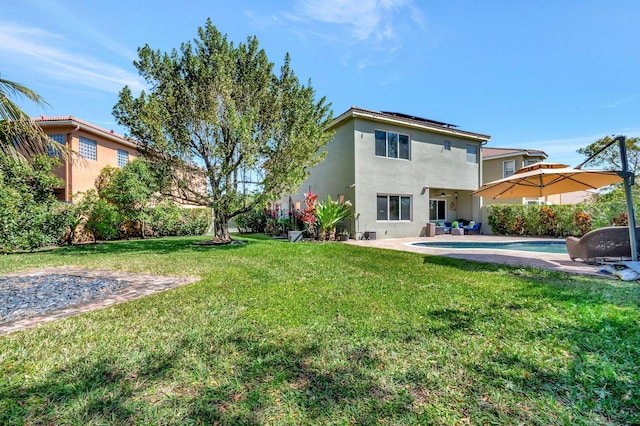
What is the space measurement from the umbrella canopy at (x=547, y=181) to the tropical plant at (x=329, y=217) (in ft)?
21.9

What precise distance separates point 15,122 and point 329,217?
38.2 ft

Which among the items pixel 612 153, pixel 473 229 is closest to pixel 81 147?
pixel 473 229

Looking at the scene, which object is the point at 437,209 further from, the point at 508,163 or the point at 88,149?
the point at 88,149

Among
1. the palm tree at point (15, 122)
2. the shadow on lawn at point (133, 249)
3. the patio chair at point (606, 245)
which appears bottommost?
the shadow on lawn at point (133, 249)

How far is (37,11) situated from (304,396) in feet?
41.3

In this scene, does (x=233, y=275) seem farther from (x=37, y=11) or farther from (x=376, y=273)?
(x=37, y=11)

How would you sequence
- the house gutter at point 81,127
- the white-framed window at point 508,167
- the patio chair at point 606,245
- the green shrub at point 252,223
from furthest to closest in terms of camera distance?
the white-framed window at point 508,167 < the green shrub at point 252,223 < the house gutter at point 81,127 < the patio chair at point 606,245

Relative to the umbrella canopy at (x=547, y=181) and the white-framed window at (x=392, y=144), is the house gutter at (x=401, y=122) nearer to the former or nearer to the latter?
the white-framed window at (x=392, y=144)

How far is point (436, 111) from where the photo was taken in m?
23.8

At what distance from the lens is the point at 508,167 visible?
2475 centimetres

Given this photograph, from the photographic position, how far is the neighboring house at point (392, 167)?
16172 millimetres

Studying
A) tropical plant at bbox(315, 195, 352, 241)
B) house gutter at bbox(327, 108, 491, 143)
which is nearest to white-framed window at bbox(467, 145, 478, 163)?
house gutter at bbox(327, 108, 491, 143)

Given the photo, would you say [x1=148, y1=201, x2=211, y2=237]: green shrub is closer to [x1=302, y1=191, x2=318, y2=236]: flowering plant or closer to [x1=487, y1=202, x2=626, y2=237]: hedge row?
[x1=302, y1=191, x2=318, y2=236]: flowering plant

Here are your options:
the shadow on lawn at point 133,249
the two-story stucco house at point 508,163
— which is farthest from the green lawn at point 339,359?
the two-story stucco house at point 508,163
